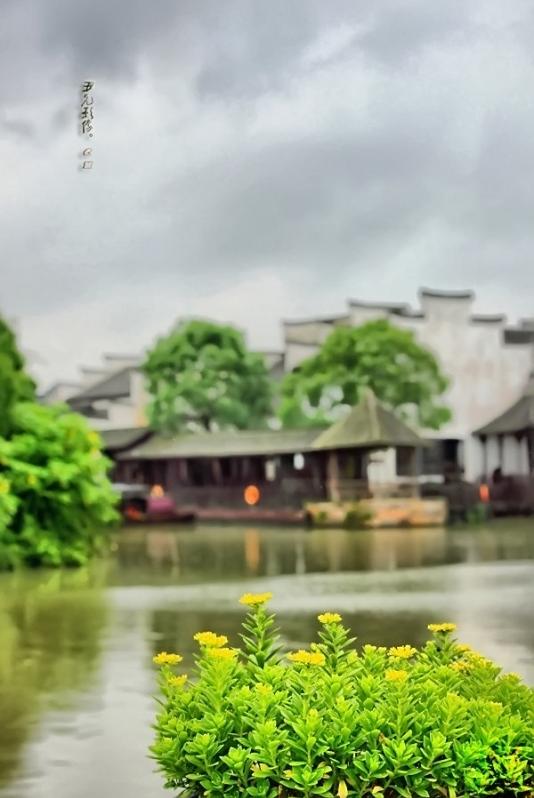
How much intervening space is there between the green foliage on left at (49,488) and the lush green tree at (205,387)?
429 inches

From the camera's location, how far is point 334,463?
20953 millimetres

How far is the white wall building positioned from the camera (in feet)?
72.1

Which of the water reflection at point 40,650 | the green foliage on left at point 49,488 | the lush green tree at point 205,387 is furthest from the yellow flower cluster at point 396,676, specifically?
the lush green tree at point 205,387

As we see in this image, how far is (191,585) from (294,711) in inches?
290

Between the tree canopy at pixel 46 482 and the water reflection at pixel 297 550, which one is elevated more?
the tree canopy at pixel 46 482

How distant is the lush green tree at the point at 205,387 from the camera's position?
22797 millimetres

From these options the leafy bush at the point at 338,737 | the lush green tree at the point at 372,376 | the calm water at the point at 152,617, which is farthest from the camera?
the lush green tree at the point at 372,376

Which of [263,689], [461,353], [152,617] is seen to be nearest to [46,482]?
[152,617]

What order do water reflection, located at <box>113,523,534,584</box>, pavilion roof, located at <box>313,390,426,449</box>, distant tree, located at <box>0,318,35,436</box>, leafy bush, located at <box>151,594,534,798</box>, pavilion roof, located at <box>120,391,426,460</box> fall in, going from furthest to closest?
1. pavilion roof, located at <box>120,391,426,460</box>
2. pavilion roof, located at <box>313,390,426,449</box>
3. distant tree, located at <box>0,318,35,436</box>
4. water reflection, located at <box>113,523,534,584</box>
5. leafy bush, located at <box>151,594,534,798</box>

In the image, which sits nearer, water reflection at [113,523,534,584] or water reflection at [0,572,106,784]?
water reflection at [0,572,106,784]

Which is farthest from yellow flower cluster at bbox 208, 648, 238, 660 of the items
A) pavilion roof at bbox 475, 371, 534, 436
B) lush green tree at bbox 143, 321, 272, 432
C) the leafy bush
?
lush green tree at bbox 143, 321, 272, 432

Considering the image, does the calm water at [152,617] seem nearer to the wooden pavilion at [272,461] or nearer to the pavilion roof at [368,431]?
the pavilion roof at [368,431]

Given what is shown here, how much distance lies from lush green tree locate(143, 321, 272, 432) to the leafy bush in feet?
66.4

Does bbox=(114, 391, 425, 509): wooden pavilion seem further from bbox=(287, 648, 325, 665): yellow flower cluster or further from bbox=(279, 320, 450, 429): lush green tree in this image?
bbox=(287, 648, 325, 665): yellow flower cluster
